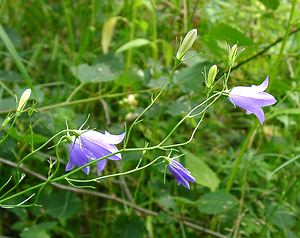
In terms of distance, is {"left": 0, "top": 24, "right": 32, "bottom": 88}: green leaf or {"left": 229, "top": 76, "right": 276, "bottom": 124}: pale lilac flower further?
{"left": 0, "top": 24, "right": 32, "bottom": 88}: green leaf

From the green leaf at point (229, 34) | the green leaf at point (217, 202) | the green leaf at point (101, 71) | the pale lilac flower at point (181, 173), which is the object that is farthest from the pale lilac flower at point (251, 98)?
the green leaf at point (101, 71)

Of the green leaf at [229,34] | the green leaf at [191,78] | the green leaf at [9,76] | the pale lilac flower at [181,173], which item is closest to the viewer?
the pale lilac flower at [181,173]

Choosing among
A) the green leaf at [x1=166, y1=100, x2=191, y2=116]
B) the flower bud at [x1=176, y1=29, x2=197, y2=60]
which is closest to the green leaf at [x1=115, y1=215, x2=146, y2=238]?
the green leaf at [x1=166, y1=100, x2=191, y2=116]

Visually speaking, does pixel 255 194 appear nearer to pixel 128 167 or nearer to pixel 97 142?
pixel 128 167

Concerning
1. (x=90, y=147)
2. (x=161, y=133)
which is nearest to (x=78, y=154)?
(x=90, y=147)

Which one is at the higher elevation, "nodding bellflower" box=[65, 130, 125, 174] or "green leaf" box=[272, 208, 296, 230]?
"nodding bellflower" box=[65, 130, 125, 174]

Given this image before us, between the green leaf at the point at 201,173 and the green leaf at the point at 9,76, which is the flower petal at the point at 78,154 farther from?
the green leaf at the point at 9,76

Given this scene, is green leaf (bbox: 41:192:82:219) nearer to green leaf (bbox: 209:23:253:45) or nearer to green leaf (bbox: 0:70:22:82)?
green leaf (bbox: 0:70:22:82)

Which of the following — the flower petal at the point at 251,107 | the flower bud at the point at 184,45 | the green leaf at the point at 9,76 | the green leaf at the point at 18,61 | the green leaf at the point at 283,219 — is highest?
the flower bud at the point at 184,45
